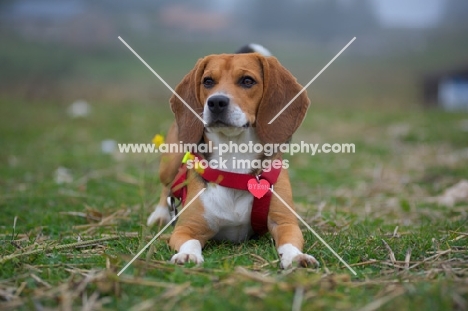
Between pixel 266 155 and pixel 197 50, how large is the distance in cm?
2132

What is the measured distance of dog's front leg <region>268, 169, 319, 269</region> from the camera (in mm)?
3545

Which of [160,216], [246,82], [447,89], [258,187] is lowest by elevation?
[447,89]

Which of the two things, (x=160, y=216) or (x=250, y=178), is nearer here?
(x=250, y=178)

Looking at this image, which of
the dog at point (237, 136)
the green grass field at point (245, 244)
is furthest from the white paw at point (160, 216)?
the dog at point (237, 136)

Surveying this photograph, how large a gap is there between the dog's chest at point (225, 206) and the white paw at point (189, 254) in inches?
13.2

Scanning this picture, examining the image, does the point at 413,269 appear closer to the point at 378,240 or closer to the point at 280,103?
the point at 378,240

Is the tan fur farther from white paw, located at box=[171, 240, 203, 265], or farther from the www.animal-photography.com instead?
white paw, located at box=[171, 240, 203, 265]

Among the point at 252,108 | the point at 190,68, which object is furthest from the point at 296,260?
the point at 190,68

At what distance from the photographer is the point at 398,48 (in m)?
25.1

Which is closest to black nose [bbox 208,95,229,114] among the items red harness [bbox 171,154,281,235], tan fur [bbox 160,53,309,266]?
tan fur [bbox 160,53,309,266]

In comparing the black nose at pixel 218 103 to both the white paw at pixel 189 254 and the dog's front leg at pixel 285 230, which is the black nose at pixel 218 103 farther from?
the white paw at pixel 189 254

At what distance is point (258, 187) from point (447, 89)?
53.1 ft

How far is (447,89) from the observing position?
18.7m

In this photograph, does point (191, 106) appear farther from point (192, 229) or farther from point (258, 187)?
point (192, 229)
